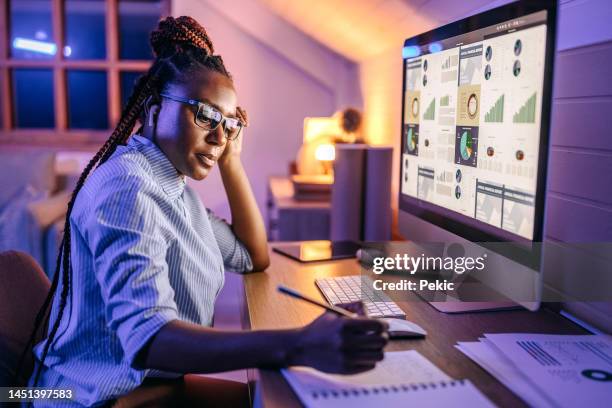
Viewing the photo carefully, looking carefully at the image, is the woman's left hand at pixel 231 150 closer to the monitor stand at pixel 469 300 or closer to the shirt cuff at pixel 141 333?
the monitor stand at pixel 469 300

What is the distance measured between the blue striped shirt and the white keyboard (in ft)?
0.79

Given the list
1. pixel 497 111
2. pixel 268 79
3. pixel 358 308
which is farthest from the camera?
pixel 268 79

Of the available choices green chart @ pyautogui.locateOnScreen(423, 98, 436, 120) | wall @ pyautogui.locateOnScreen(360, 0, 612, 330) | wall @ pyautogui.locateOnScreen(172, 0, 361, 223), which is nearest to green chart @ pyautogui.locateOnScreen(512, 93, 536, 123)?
wall @ pyautogui.locateOnScreen(360, 0, 612, 330)

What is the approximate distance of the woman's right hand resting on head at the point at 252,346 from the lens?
79 centimetres

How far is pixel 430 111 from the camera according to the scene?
4.42ft

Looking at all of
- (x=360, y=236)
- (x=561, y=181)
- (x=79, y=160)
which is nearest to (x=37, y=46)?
(x=79, y=160)

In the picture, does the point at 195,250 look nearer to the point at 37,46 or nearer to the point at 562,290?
the point at 562,290

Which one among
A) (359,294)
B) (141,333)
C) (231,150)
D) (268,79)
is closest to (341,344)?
(141,333)

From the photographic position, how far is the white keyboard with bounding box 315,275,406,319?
1.11 m

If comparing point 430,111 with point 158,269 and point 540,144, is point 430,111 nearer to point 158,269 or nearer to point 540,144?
point 540,144

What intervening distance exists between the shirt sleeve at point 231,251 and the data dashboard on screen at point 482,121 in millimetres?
451

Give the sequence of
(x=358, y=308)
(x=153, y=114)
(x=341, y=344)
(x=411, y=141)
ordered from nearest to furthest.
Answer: (x=341, y=344)
(x=358, y=308)
(x=153, y=114)
(x=411, y=141)

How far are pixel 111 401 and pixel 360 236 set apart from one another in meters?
1.06

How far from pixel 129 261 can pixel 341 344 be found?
→ 0.32 m
